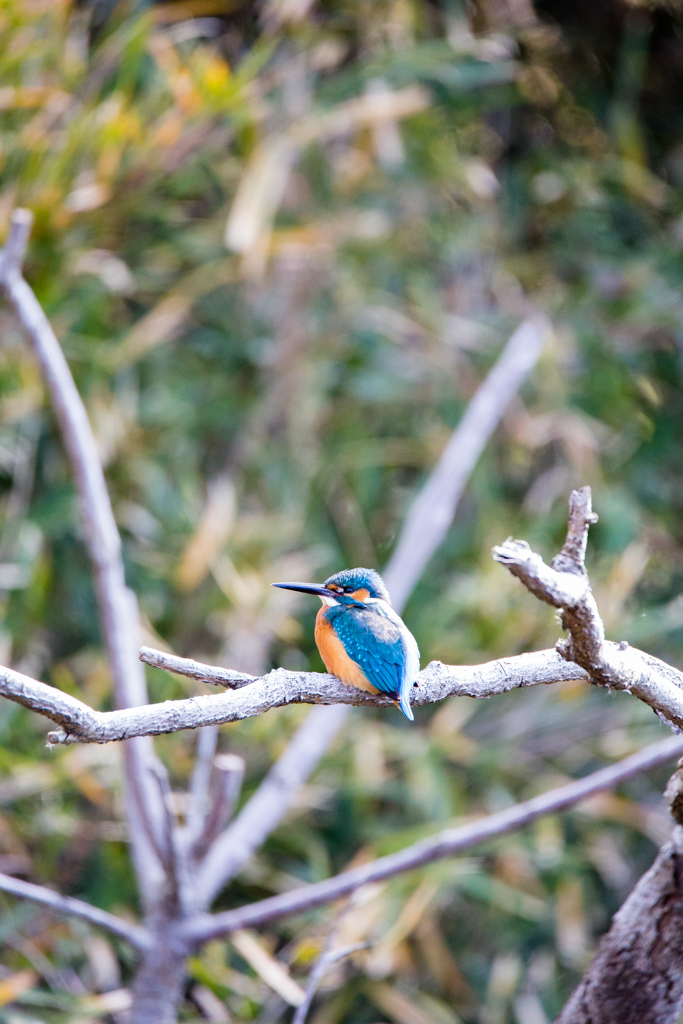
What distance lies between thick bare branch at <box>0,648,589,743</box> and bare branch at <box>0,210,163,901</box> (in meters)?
0.67

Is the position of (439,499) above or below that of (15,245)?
below

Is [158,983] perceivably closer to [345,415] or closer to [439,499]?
[439,499]

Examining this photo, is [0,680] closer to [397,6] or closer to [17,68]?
[17,68]

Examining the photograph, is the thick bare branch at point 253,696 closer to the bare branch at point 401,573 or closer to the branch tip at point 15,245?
the bare branch at point 401,573

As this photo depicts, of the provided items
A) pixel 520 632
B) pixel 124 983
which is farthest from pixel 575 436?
pixel 124 983

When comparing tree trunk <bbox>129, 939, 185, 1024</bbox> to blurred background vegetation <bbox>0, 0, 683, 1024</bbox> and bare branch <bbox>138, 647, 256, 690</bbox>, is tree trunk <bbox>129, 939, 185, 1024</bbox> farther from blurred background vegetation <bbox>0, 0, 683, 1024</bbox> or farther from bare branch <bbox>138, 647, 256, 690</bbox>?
bare branch <bbox>138, 647, 256, 690</bbox>

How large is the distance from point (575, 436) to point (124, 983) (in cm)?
210

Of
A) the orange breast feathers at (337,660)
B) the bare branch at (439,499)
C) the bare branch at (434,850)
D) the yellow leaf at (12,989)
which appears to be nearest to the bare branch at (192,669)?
the orange breast feathers at (337,660)

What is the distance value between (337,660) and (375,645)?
7 centimetres

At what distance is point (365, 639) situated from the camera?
0.95 metres

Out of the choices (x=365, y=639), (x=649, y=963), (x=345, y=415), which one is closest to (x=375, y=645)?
(x=365, y=639)

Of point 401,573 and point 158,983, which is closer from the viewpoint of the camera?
point 158,983

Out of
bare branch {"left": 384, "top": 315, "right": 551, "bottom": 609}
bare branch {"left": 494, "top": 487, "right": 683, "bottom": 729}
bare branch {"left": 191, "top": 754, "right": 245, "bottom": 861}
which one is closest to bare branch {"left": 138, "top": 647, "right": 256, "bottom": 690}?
bare branch {"left": 494, "top": 487, "right": 683, "bottom": 729}

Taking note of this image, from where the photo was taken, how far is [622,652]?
79 cm
